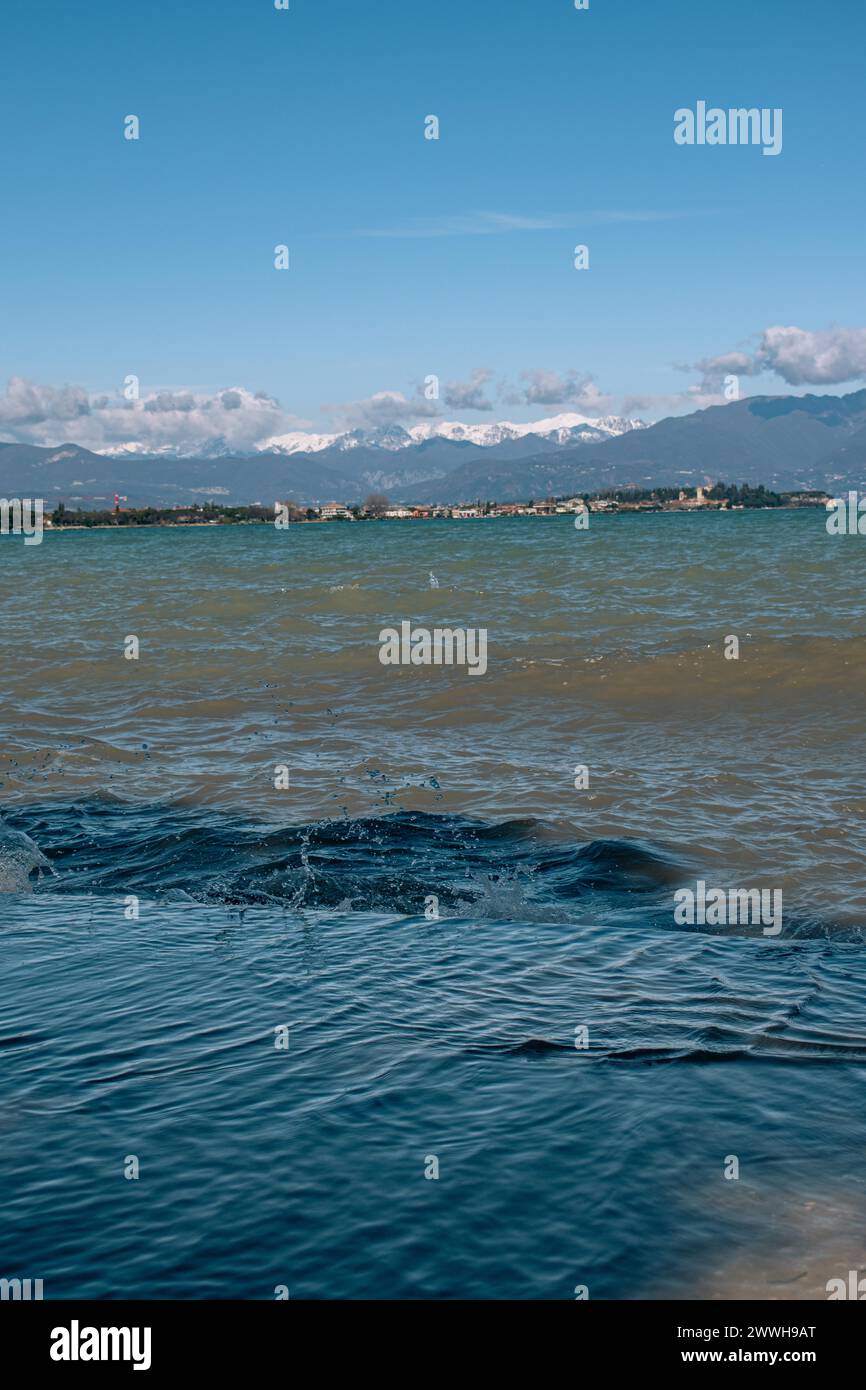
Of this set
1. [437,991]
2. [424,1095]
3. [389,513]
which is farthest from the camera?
[389,513]

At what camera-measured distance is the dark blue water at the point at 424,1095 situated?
17.6 feet

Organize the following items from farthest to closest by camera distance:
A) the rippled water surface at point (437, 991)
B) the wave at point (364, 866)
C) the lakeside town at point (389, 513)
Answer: the lakeside town at point (389, 513) → the wave at point (364, 866) → the rippled water surface at point (437, 991)

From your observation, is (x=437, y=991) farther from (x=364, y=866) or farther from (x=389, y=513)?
(x=389, y=513)

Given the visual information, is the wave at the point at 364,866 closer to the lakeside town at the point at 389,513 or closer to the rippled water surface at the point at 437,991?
the rippled water surface at the point at 437,991

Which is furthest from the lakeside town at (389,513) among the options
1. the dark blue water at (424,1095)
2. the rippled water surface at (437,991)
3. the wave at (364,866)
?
the dark blue water at (424,1095)

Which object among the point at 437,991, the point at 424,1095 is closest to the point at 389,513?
the point at 437,991

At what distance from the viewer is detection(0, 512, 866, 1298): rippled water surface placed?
217 inches

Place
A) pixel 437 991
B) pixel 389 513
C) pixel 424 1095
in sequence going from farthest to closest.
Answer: pixel 389 513 < pixel 437 991 < pixel 424 1095

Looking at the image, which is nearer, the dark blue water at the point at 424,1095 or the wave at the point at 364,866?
the dark blue water at the point at 424,1095

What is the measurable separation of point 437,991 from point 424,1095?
1695mm

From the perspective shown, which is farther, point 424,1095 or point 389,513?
point 389,513

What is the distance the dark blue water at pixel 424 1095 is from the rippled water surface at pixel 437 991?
0.08 feet

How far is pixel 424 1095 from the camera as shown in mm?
6816
